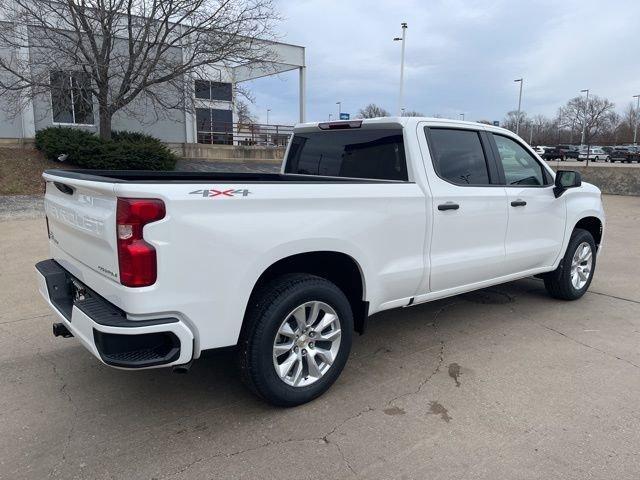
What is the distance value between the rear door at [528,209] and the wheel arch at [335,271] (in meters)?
1.70

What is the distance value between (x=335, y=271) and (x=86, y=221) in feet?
5.37

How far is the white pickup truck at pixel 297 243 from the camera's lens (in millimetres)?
2559

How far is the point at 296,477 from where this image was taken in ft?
8.45

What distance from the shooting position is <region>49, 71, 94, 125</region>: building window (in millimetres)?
16062

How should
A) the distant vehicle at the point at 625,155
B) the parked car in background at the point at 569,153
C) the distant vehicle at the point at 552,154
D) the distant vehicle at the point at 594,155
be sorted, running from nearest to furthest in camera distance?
the distant vehicle at the point at 625,155
the distant vehicle at the point at 552,154
the distant vehicle at the point at 594,155
the parked car in background at the point at 569,153

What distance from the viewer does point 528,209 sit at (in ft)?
15.3

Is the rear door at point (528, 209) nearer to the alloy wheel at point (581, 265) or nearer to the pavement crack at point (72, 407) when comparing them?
the alloy wheel at point (581, 265)

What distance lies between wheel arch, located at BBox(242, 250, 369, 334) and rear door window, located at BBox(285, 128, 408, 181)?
0.88m

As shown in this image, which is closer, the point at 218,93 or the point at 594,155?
the point at 218,93

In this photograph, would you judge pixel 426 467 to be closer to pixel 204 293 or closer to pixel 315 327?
pixel 315 327

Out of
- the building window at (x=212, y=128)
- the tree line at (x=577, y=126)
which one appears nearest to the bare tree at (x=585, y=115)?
the tree line at (x=577, y=126)

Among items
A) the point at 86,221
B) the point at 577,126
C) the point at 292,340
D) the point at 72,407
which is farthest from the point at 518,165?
the point at 577,126

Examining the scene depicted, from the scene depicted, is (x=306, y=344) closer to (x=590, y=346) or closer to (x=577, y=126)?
(x=590, y=346)

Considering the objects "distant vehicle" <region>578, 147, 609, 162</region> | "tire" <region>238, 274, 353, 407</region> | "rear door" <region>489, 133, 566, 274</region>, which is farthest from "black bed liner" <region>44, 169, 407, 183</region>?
"distant vehicle" <region>578, 147, 609, 162</region>
